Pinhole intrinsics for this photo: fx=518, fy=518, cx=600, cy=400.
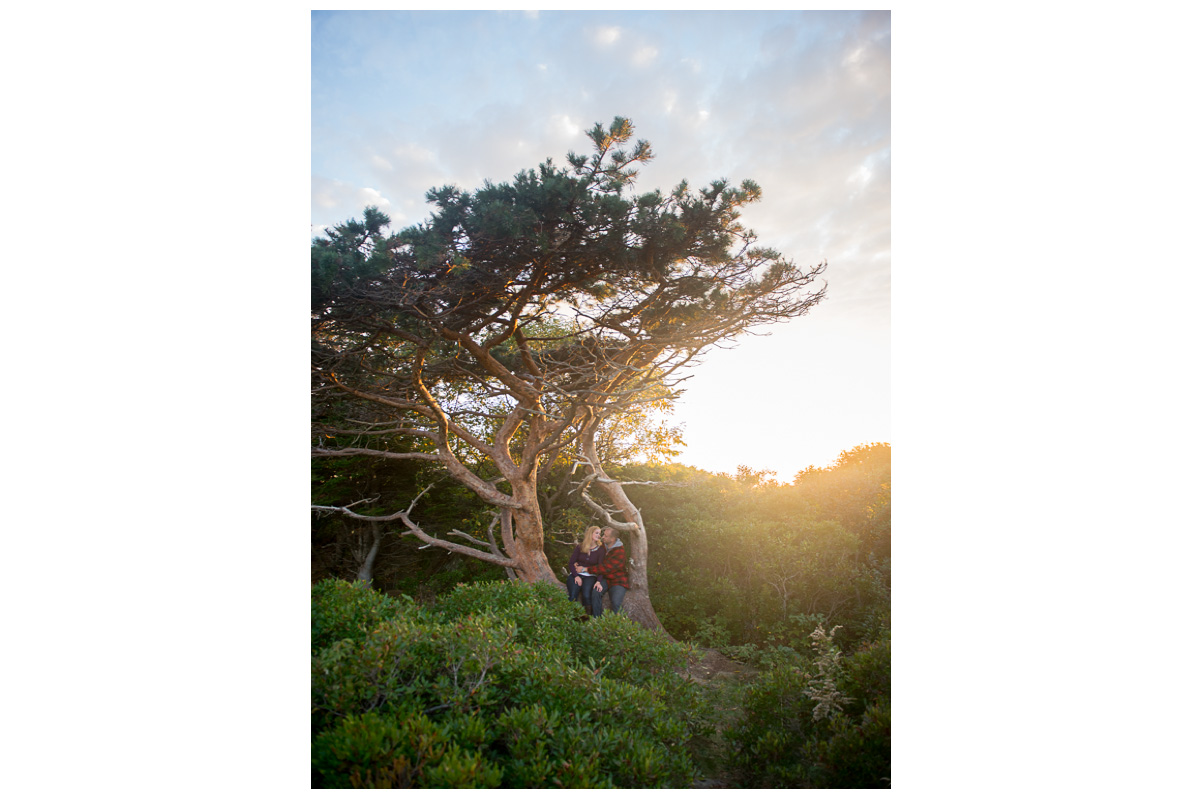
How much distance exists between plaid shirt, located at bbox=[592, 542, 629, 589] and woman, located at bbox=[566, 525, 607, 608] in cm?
7

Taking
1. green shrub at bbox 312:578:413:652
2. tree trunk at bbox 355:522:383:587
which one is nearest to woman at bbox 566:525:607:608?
green shrub at bbox 312:578:413:652

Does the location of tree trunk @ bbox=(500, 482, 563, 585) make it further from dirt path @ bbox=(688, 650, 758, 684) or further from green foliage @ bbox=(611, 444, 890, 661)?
dirt path @ bbox=(688, 650, 758, 684)

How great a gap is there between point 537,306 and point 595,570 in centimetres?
298

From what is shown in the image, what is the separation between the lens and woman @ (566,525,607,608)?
5613 mm

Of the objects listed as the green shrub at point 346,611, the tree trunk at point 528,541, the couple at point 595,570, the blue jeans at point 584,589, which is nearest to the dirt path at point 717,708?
the couple at point 595,570

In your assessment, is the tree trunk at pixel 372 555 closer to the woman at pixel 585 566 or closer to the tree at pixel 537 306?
the tree at pixel 537 306

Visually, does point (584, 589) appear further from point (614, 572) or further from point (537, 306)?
point (537, 306)

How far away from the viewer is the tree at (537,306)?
4.50 m
